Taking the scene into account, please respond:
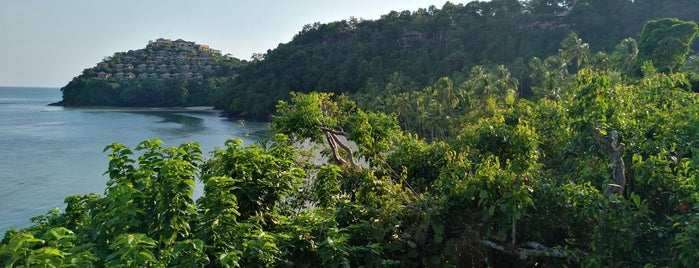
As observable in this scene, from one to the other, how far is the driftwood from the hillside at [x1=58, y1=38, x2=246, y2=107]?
106265mm

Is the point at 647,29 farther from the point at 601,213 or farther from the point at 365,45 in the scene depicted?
the point at 365,45

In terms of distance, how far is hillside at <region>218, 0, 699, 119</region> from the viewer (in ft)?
210

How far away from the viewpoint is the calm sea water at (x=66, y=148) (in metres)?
28.3

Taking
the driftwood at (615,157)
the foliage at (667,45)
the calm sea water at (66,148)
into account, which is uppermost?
the foliage at (667,45)

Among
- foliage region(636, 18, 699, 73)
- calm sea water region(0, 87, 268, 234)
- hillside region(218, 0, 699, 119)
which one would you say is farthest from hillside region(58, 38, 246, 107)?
foliage region(636, 18, 699, 73)

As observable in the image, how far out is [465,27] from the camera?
77812mm

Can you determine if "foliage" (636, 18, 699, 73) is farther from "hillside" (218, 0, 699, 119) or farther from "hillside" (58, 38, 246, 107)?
"hillside" (58, 38, 246, 107)

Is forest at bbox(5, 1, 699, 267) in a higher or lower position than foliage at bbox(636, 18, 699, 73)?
lower

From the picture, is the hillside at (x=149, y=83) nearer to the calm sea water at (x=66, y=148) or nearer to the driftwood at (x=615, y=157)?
the calm sea water at (x=66, y=148)

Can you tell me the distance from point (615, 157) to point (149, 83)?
400 ft

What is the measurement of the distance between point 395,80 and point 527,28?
73.2ft

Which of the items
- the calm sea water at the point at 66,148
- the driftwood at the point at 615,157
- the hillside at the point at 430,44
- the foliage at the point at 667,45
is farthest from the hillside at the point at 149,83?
the driftwood at the point at 615,157

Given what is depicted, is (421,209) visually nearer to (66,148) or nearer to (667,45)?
(667,45)

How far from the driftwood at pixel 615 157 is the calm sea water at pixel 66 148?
5983 mm
